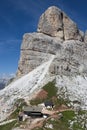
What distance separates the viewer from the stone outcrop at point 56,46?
5487 inches

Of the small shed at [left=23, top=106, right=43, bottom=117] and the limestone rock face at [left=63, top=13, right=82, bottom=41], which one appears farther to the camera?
the limestone rock face at [left=63, top=13, right=82, bottom=41]

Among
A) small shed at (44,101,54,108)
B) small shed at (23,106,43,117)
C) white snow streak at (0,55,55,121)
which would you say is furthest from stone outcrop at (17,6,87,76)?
small shed at (23,106,43,117)

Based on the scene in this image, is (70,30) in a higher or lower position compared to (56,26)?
lower

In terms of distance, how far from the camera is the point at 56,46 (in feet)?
520

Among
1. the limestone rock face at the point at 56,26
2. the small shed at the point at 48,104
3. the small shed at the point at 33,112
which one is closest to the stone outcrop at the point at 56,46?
the limestone rock face at the point at 56,26

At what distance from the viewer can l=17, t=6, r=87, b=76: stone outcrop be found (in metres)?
139

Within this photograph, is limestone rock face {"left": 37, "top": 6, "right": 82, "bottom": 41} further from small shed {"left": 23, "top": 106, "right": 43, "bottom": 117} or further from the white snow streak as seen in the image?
small shed {"left": 23, "top": 106, "right": 43, "bottom": 117}

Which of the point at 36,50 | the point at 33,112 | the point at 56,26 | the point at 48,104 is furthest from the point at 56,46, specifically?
the point at 33,112

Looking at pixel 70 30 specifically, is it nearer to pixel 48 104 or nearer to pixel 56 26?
pixel 56 26

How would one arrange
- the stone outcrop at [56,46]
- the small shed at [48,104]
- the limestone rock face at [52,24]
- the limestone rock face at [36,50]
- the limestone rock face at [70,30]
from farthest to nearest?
1. the limestone rock face at [70,30]
2. the limestone rock face at [52,24]
3. the limestone rock face at [36,50]
4. the stone outcrop at [56,46]
5. the small shed at [48,104]

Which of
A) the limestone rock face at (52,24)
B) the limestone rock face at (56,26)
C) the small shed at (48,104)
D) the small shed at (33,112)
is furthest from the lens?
the limestone rock face at (56,26)

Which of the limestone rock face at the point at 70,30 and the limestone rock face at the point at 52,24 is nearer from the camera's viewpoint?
the limestone rock face at the point at 52,24

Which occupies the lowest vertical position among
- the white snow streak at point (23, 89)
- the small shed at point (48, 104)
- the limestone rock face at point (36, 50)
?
the small shed at point (48, 104)

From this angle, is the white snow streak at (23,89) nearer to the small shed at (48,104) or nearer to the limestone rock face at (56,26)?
the small shed at (48,104)
